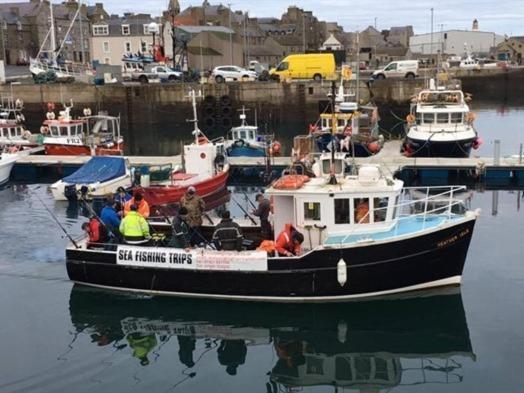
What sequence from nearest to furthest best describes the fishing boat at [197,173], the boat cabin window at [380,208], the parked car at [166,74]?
the boat cabin window at [380,208] → the fishing boat at [197,173] → the parked car at [166,74]

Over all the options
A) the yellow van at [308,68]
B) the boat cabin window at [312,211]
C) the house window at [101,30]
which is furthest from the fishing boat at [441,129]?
the house window at [101,30]

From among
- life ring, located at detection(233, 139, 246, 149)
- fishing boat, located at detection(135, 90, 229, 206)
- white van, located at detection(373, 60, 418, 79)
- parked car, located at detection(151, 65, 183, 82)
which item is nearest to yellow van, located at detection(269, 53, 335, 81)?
white van, located at detection(373, 60, 418, 79)

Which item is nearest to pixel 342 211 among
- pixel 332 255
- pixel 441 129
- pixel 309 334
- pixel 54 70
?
pixel 332 255

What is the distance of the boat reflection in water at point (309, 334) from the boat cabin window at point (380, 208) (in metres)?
1.58

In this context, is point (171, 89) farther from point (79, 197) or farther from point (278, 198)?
point (278, 198)

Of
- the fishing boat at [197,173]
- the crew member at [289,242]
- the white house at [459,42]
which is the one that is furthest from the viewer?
the white house at [459,42]

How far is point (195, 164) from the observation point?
2277 cm

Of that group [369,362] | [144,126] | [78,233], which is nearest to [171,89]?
[144,126]

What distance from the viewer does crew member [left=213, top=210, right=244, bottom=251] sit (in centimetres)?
1270

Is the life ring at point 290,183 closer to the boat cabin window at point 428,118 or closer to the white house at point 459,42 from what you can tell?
the boat cabin window at point 428,118

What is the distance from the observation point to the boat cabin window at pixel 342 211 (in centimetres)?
1234

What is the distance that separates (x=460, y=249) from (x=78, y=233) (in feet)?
34.5

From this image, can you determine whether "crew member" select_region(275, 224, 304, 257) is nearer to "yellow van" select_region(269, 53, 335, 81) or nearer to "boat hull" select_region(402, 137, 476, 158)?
"boat hull" select_region(402, 137, 476, 158)

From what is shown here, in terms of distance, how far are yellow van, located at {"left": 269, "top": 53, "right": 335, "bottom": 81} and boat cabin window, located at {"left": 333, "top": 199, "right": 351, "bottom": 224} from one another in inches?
1450
